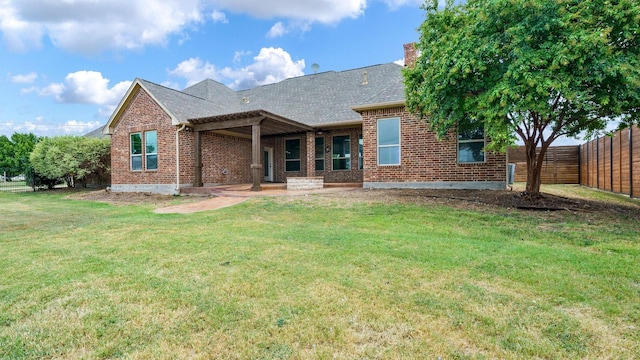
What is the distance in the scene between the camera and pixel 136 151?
15406 mm

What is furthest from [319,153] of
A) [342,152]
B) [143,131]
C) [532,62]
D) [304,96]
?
[532,62]

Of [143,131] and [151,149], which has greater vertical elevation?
[143,131]

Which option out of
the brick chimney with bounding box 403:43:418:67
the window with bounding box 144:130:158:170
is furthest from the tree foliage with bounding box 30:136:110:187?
the brick chimney with bounding box 403:43:418:67

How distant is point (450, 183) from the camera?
11320 mm

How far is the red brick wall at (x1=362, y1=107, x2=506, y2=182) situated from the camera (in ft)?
35.8

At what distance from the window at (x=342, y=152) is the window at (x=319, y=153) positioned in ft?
2.30

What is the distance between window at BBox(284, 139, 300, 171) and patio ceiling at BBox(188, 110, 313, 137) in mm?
2554

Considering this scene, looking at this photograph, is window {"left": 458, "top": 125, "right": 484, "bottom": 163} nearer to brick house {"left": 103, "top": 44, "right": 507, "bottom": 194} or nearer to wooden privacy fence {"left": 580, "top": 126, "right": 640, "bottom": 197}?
brick house {"left": 103, "top": 44, "right": 507, "bottom": 194}

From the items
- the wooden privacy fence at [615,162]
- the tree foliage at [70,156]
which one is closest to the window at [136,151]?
the tree foliage at [70,156]

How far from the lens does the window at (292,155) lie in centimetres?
1791

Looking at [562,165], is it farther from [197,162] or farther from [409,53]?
[197,162]

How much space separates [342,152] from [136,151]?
994 centimetres

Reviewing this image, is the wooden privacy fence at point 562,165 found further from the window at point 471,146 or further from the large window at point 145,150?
the large window at point 145,150

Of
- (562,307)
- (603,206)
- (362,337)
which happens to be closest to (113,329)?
(362,337)
